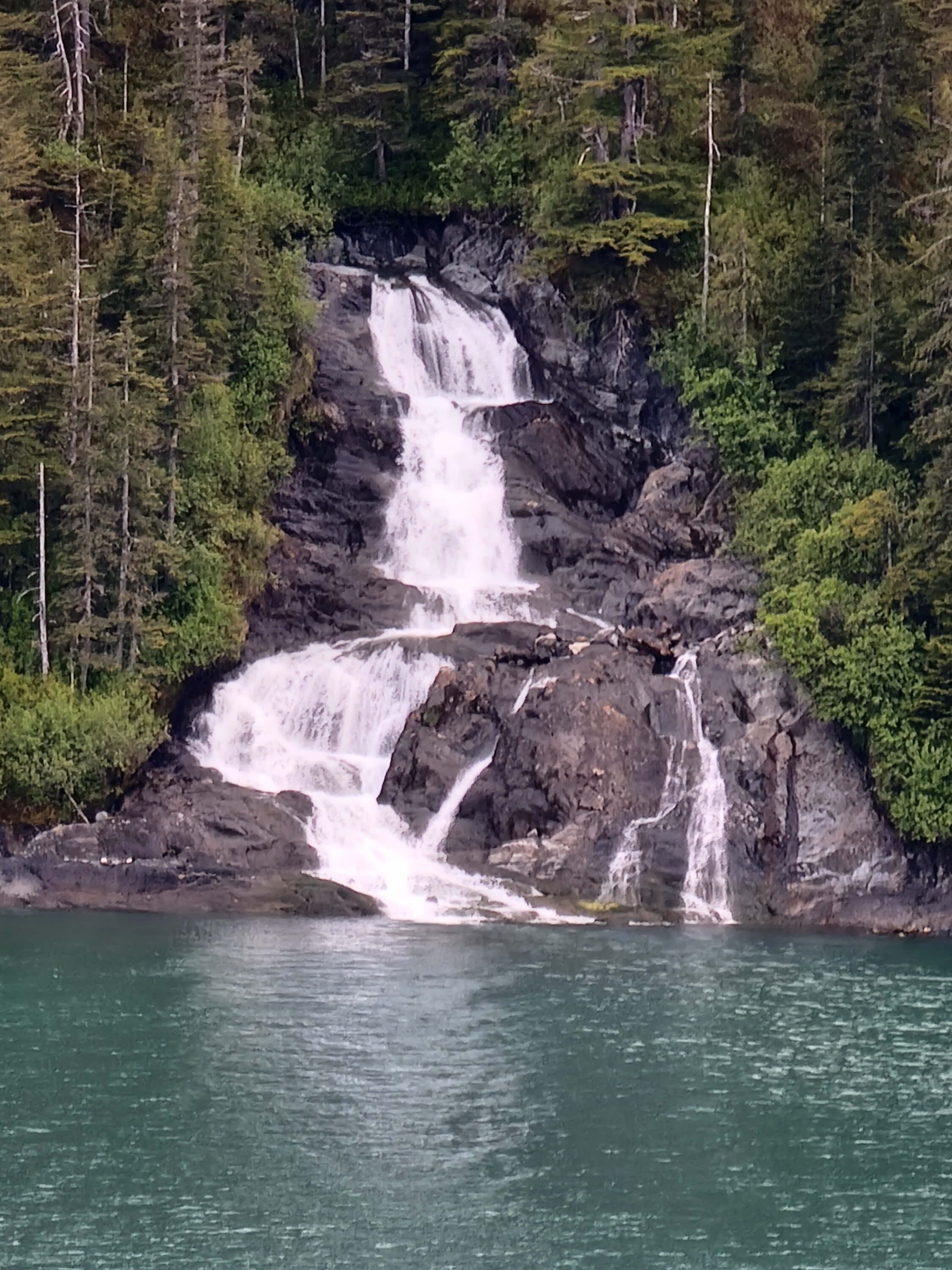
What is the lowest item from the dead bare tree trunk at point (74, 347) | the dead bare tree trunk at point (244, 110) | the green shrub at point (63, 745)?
the green shrub at point (63, 745)

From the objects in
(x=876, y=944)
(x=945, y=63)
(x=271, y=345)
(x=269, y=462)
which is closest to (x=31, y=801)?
(x=269, y=462)

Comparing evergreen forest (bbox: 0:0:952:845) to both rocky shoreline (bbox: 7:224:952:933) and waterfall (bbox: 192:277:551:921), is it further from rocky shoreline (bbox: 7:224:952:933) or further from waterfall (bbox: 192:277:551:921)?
waterfall (bbox: 192:277:551:921)

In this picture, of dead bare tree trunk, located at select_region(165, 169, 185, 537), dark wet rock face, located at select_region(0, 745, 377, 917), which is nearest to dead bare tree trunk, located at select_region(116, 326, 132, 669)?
dead bare tree trunk, located at select_region(165, 169, 185, 537)

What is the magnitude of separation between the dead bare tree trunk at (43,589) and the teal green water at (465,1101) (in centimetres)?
856

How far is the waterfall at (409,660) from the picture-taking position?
4228 cm

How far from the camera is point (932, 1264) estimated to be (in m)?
20.5

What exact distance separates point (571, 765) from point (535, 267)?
65.9ft

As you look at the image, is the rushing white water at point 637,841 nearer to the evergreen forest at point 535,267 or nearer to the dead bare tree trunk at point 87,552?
the evergreen forest at point 535,267

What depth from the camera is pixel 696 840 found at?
1668 inches

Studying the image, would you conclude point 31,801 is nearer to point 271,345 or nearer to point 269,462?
point 269,462

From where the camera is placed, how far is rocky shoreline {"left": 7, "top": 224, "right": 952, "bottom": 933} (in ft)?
136

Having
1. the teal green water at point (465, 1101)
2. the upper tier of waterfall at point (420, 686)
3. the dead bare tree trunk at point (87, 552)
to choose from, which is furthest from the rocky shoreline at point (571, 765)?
the dead bare tree trunk at point (87, 552)

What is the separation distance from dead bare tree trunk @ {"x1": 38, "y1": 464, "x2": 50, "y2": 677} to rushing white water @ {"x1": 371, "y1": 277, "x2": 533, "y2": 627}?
31.6 ft

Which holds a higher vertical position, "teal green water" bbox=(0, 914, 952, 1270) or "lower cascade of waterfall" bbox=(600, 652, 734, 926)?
"lower cascade of waterfall" bbox=(600, 652, 734, 926)
